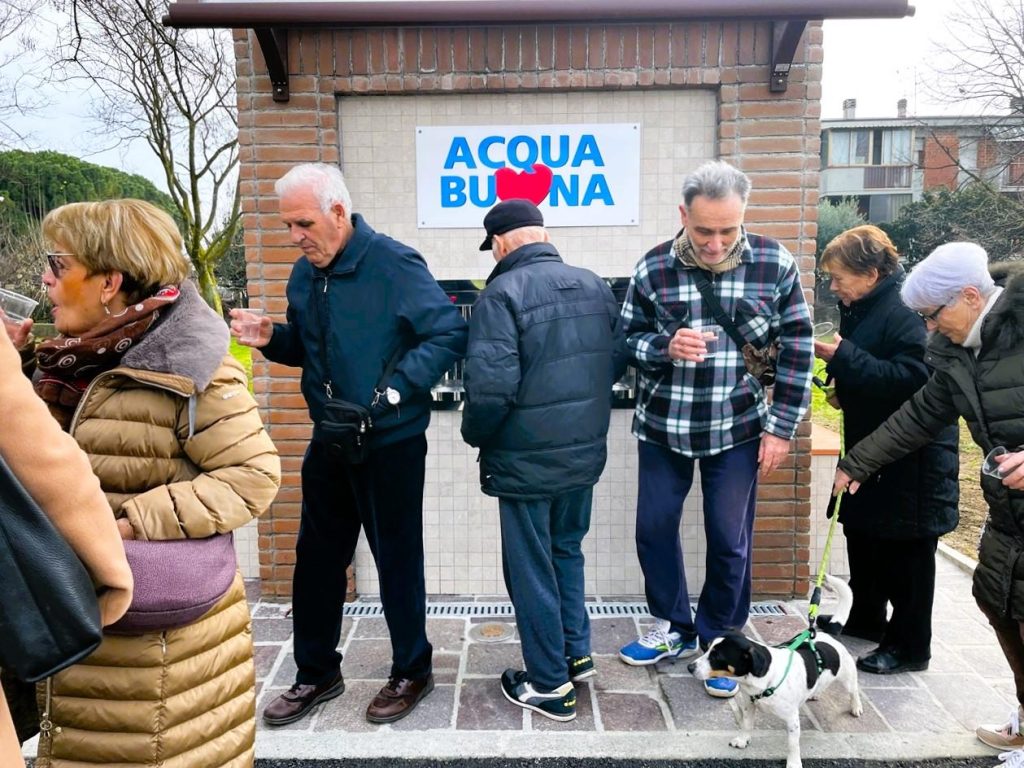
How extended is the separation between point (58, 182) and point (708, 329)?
3502cm

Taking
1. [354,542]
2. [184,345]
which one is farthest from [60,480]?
[354,542]

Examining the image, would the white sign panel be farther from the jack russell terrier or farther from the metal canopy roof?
the jack russell terrier

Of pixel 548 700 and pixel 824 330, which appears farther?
pixel 824 330

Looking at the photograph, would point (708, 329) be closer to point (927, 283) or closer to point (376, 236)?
point (927, 283)

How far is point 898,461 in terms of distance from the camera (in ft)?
11.3

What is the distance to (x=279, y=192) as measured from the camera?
292 cm

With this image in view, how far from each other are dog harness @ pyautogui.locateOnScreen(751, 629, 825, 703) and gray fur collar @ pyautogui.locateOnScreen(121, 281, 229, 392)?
220 centimetres

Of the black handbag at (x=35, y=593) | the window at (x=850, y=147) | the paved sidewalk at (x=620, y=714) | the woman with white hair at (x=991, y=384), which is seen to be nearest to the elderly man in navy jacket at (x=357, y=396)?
the paved sidewalk at (x=620, y=714)

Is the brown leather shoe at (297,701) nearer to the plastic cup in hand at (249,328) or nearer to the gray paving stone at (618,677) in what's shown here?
the gray paving stone at (618,677)

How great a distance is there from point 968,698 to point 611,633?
61.9 inches

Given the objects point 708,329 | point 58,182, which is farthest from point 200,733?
point 58,182

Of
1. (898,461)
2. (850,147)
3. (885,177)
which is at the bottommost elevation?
(898,461)

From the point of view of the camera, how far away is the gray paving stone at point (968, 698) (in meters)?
3.12

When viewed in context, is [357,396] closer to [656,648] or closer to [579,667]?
[579,667]
